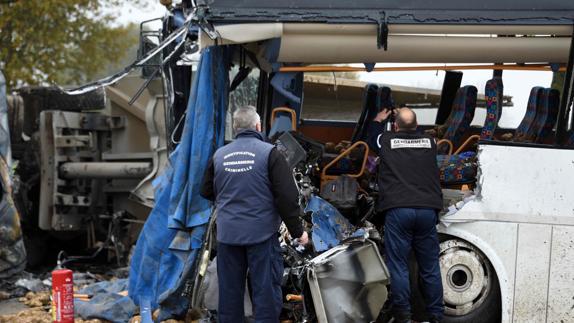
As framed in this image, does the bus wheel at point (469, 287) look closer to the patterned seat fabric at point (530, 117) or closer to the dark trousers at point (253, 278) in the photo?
the dark trousers at point (253, 278)

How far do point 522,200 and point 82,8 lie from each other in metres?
16.1

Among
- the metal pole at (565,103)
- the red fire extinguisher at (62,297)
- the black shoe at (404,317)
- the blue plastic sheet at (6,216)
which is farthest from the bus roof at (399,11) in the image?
the blue plastic sheet at (6,216)

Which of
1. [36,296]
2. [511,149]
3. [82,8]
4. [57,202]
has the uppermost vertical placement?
[82,8]

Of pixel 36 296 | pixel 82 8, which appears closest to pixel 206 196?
pixel 36 296

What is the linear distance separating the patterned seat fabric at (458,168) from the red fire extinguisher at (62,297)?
311 cm

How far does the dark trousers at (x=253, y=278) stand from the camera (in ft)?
16.8

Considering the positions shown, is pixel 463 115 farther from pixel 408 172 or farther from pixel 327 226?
pixel 327 226

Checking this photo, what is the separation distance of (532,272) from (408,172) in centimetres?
116

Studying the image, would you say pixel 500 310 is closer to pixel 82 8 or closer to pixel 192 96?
pixel 192 96

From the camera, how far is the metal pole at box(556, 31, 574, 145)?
5.79 meters

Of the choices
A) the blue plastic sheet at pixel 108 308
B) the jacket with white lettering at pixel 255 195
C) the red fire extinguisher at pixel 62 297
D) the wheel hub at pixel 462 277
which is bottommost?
the blue plastic sheet at pixel 108 308

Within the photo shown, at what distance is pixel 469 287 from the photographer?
5.78 m

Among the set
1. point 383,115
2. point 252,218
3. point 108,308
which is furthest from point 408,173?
point 108,308

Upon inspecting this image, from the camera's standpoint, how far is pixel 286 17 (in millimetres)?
5660
